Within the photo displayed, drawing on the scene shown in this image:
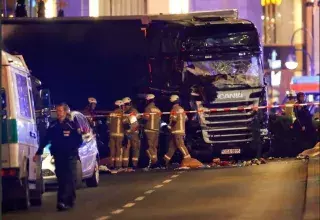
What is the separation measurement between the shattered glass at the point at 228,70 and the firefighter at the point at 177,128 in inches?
40.0

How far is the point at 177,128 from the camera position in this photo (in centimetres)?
2819

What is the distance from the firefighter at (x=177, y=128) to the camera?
28.0 metres

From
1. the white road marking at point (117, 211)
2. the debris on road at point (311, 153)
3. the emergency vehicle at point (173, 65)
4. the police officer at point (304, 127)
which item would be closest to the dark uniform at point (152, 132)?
the emergency vehicle at point (173, 65)

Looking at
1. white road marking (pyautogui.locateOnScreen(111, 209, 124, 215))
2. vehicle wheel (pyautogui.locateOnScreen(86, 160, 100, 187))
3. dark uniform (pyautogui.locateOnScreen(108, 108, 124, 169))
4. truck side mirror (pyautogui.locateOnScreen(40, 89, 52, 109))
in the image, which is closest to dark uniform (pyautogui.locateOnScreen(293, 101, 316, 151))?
dark uniform (pyautogui.locateOnScreen(108, 108, 124, 169))

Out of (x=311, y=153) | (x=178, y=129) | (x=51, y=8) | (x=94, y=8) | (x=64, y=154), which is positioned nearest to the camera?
(x=64, y=154)

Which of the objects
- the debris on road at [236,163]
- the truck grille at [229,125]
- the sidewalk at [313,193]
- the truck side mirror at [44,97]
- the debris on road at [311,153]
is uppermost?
the truck side mirror at [44,97]

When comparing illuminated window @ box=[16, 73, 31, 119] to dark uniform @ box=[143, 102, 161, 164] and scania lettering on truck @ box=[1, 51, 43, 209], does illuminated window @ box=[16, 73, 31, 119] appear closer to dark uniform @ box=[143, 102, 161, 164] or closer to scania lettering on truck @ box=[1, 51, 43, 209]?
scania lettering on truck @ box=[1, 51, 43, 209]

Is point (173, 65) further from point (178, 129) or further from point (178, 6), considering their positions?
point (178, 6)

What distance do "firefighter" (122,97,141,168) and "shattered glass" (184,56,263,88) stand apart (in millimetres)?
1741

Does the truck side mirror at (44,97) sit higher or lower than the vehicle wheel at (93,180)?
higher

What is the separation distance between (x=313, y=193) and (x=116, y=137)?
35.7 feet

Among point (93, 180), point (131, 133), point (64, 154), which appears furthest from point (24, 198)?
point (131, 133)

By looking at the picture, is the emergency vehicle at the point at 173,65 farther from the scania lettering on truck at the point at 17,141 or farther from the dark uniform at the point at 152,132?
the scania lettering on truck at the point at 17,141

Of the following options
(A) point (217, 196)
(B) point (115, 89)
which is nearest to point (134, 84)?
(B) point (115, 89)
